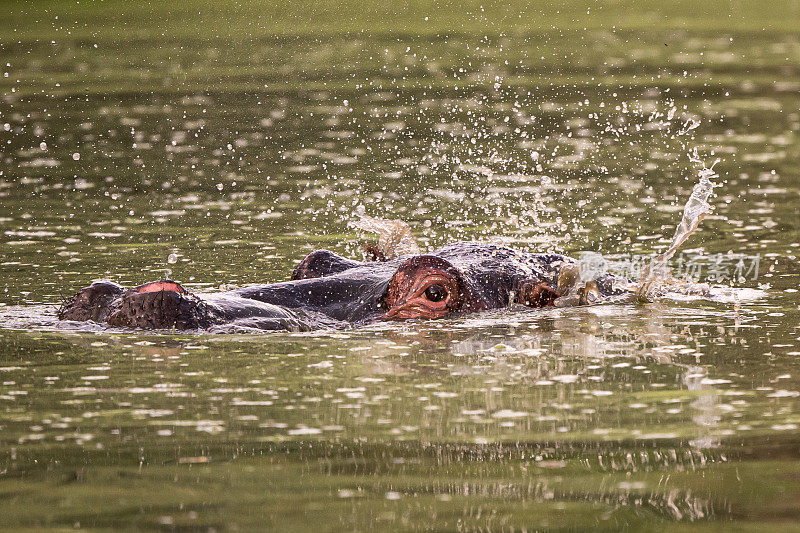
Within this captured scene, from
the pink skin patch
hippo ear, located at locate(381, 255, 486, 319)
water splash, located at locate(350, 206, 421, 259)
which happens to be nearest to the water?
hippo ear, located at locate(381, 255, 486, 319)

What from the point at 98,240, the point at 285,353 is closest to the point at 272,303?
the point at 285,353

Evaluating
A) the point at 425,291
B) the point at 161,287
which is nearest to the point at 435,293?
the point at 425,291

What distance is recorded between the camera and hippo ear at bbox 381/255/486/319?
32.3ft

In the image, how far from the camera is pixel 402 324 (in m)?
10.1

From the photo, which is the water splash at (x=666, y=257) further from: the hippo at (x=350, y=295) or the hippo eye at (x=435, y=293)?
the hippo eye at (x=435, y=293)

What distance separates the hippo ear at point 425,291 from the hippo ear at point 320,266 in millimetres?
894

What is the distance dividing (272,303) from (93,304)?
1.19 metres

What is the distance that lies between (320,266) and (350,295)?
0.71 meters

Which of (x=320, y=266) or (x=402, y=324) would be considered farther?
(x=320, y=266)

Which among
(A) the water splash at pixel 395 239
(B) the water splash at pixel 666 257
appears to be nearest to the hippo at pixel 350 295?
(B) the water splash at pixel 666 257

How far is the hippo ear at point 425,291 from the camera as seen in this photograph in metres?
9.84

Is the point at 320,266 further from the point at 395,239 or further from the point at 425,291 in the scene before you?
the point at 395,239

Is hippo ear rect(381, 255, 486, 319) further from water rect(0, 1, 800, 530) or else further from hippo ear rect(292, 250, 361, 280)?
hippo ear rect(292, 250, 361, 280)

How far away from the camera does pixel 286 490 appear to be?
22.3ft
